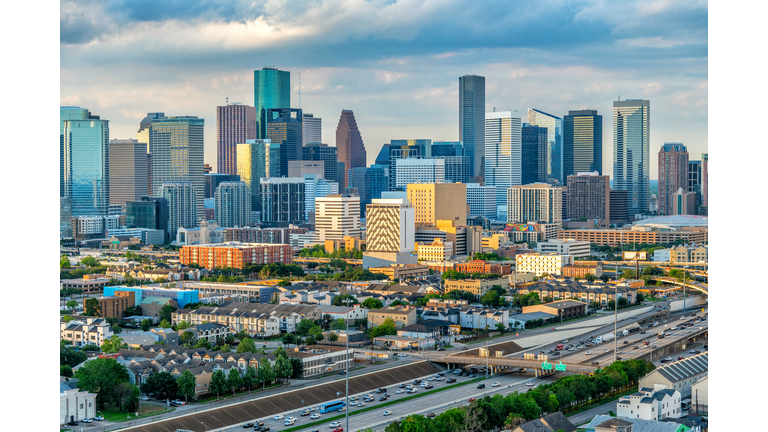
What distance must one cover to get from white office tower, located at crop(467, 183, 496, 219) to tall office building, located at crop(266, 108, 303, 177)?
988cm

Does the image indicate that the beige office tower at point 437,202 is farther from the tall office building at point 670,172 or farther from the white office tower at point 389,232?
the tall office building at point 670,172

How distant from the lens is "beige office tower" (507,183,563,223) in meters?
36.7

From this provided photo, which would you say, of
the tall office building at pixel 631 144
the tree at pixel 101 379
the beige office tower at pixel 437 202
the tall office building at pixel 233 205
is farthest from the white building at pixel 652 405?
the tall office building at pixel 631 144

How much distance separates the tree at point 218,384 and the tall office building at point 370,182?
3772 cm

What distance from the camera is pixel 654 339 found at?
12594 mm

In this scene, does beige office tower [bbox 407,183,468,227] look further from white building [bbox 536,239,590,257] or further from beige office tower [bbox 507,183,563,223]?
beige office tower [bbox 507,183,563,223]

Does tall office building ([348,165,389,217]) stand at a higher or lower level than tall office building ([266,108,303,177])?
lower

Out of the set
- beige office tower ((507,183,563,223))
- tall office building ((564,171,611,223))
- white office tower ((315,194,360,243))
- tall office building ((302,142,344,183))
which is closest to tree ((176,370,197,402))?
white office tower ((315,194,360,243))

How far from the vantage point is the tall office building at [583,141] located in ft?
162

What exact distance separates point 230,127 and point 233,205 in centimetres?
1458

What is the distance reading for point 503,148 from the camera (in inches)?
1957

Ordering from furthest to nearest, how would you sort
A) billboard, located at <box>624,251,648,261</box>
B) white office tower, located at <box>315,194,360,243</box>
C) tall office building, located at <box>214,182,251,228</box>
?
tall office building, located at <box>214,182,251,228</box>, white office tower, located at <box>315,194,360,243</box>, billboard, located at <box>624,251,648,261</box>

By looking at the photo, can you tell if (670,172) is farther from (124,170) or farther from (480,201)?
(124,170)

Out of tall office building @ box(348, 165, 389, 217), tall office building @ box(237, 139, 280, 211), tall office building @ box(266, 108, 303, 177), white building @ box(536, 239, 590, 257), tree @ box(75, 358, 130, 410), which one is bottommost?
tree @ box(75, 358, 130, 410)
